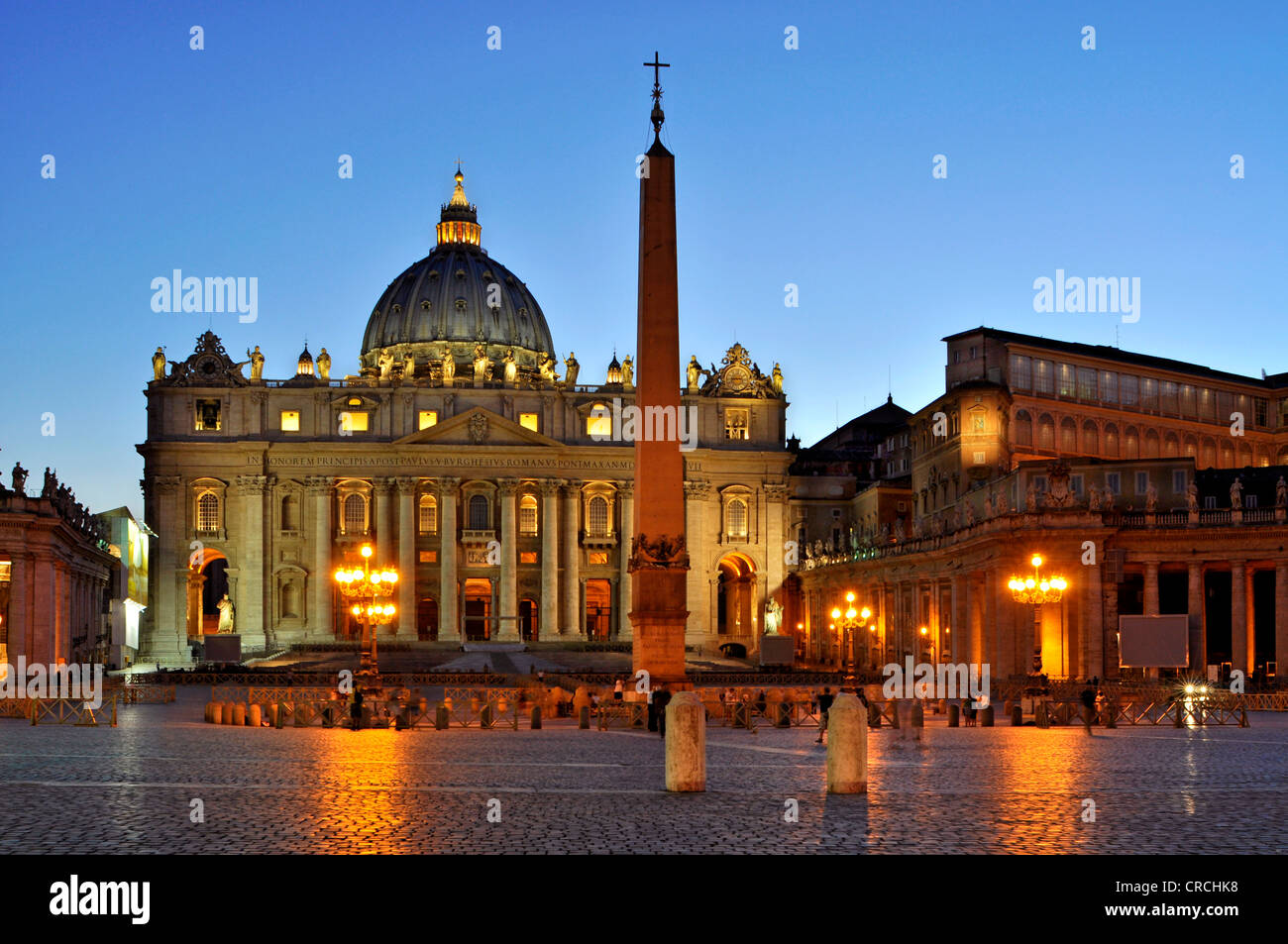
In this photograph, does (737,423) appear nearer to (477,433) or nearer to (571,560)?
(571,560)

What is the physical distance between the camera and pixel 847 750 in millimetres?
20203

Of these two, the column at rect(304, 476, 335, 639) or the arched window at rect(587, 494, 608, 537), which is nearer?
the column at rect(304, 476, 335, 639)

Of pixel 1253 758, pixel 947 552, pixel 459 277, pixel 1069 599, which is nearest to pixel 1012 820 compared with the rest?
pixel 1253 758

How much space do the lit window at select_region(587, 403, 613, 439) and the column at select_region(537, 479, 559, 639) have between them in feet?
15.3

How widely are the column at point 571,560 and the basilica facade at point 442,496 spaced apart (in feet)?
0.46

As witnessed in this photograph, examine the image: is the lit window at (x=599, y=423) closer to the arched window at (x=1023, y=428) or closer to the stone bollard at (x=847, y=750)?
the arched window at (x=1023, y=428)

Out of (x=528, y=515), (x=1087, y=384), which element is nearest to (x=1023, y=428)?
(x=1087, y=384)

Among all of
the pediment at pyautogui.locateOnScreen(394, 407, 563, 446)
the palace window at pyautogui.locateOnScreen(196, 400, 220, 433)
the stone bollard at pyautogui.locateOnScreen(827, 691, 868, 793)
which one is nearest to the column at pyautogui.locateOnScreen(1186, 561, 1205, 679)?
the stone bollard at pyautogui.locateOnScreen(827, 691, 868, 793)

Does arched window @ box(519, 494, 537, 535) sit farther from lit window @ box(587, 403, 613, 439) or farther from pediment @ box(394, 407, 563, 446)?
lit window @ box(587, 403, 613, 439)

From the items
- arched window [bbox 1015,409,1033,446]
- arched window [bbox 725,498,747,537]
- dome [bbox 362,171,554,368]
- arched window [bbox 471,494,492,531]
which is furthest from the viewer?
dome [bbox 362,171,554,368]

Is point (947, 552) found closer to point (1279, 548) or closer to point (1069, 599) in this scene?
point (1069, 599)

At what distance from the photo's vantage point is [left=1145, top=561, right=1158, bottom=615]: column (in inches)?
2185

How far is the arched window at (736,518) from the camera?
111 meters

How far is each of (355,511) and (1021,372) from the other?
164 feet
